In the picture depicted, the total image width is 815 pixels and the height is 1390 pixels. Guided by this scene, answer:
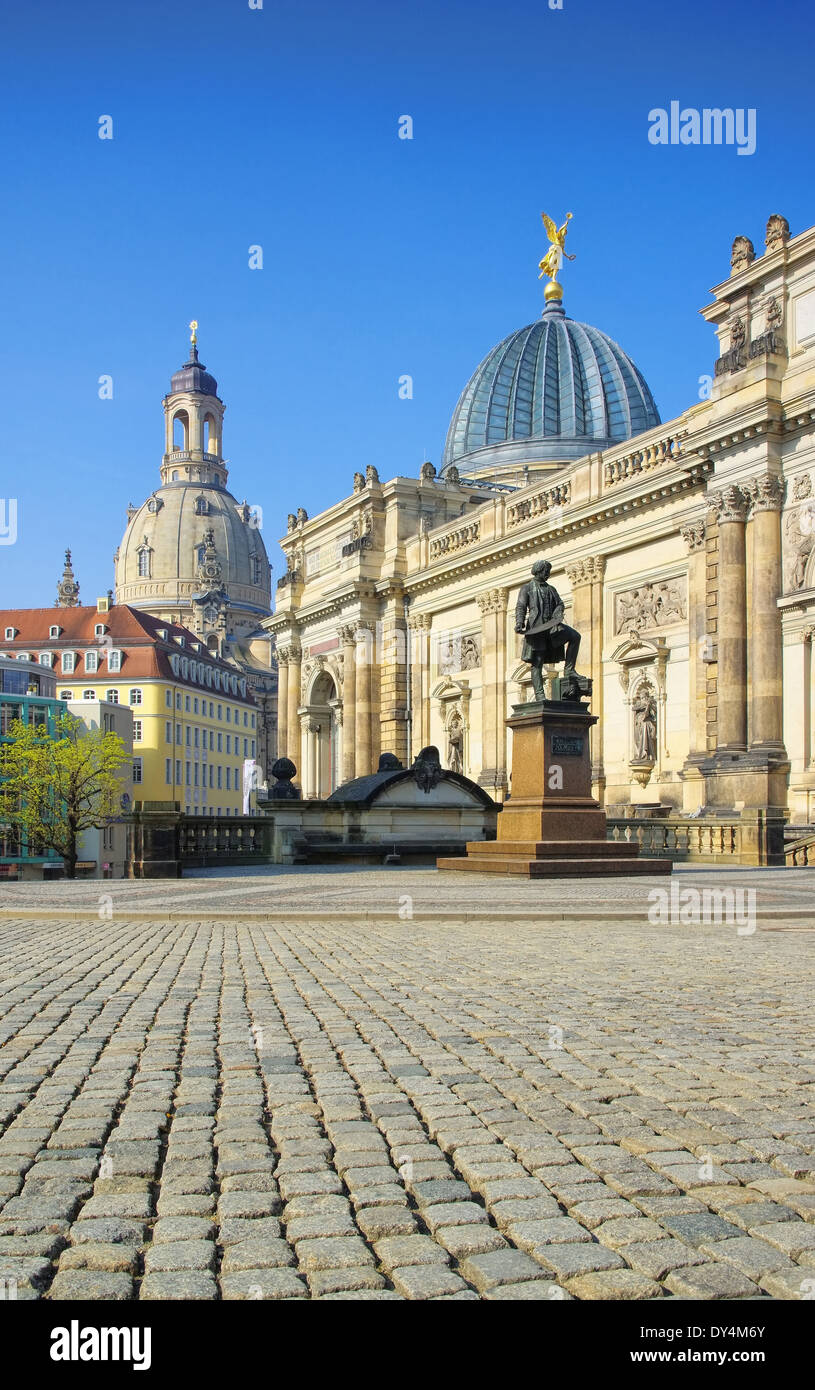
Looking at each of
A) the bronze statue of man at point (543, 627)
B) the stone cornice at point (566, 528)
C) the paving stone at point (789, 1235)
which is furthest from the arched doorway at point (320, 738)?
the paving stone at point (789, 1235)

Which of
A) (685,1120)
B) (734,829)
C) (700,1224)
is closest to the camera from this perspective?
(700,1224)

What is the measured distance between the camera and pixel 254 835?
32.2 m

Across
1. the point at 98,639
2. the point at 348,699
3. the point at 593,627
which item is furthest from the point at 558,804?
the point at 98,639

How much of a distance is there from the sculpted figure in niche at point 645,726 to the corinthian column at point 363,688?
19.6 m

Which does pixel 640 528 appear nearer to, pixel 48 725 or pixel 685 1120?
pixel 685 1120

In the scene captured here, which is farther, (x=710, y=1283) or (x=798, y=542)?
(x=798, y=542)


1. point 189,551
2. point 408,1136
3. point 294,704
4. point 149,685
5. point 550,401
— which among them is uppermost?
point 189,551

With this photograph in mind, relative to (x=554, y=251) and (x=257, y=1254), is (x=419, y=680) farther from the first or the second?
(x=257, y=1254)

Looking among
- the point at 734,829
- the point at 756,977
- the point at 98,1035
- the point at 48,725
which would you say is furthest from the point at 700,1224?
the point at 48,725

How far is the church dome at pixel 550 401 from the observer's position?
2477 inches

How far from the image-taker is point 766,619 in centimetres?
3119

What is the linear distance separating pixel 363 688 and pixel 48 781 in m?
16.9

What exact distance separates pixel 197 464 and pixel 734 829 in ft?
494
